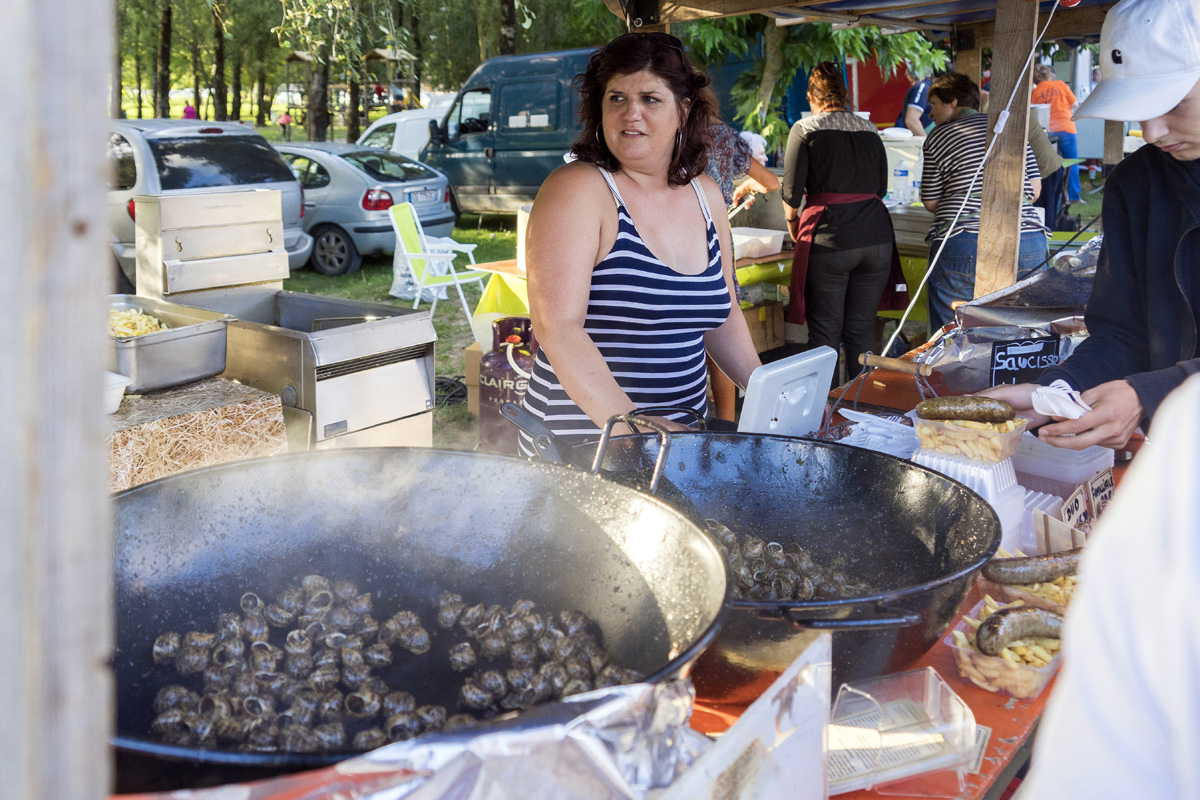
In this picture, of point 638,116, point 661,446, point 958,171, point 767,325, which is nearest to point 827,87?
point 958,171

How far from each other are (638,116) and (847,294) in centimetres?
396

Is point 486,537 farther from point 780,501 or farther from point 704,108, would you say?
point 704,108

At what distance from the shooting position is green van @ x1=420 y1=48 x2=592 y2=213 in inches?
483

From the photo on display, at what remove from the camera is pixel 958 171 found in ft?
18.1

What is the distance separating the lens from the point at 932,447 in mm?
2008

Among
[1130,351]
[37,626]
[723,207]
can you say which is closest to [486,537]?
[37,626]

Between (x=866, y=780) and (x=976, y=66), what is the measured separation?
254 inches

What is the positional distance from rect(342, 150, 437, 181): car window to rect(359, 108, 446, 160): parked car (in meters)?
4.01

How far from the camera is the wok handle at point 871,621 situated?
106 centimetres

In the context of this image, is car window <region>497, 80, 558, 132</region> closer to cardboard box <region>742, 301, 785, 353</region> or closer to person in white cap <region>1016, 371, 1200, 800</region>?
cardboard box <region>742, 301, 785, 353</region>

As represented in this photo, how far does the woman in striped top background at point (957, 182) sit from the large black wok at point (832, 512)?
13.0 feet

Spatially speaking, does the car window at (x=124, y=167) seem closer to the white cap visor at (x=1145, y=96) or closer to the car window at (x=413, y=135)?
the car window at (x=413, y=135)

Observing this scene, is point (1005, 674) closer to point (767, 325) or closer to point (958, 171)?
point (958, 171)

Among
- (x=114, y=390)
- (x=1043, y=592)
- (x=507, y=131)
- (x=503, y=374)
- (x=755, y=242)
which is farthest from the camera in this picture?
(x=507, y=131)
